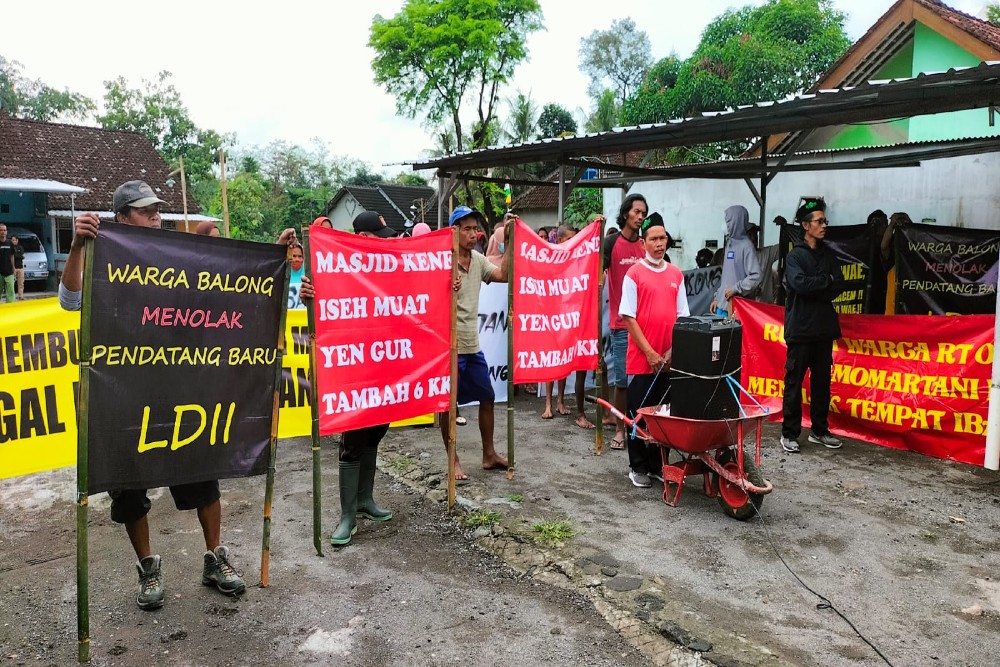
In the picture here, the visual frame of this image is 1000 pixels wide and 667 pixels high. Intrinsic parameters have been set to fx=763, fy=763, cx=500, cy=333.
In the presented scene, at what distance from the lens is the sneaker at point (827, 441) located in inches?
268

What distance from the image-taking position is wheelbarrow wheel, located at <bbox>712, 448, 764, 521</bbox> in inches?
193

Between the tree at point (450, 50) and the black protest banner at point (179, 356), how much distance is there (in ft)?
A: 99.1

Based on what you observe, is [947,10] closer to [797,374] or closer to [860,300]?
[860,300]

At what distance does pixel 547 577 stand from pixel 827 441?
3760 millimetres

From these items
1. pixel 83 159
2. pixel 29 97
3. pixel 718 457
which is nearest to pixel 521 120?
pixel 83 159

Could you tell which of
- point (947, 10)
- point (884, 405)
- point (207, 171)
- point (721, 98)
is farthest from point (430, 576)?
point (207, 171)

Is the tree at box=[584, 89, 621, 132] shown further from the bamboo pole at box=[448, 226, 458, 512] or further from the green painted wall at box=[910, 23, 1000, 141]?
the bamboo pole at box=[448, 226, 458, 512]

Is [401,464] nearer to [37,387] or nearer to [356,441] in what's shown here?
[356,441]

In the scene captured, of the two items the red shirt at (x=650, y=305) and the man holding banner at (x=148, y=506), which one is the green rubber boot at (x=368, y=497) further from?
the red shirt at (x=650, y=305)

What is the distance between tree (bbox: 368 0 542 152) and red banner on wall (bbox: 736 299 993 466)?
90.1 feet

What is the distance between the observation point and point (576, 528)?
A: 4852mm

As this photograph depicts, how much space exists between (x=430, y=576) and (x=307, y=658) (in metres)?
0.98

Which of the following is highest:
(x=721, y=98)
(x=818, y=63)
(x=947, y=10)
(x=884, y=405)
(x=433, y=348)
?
(x=818, y=63)

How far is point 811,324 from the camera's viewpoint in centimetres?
654
